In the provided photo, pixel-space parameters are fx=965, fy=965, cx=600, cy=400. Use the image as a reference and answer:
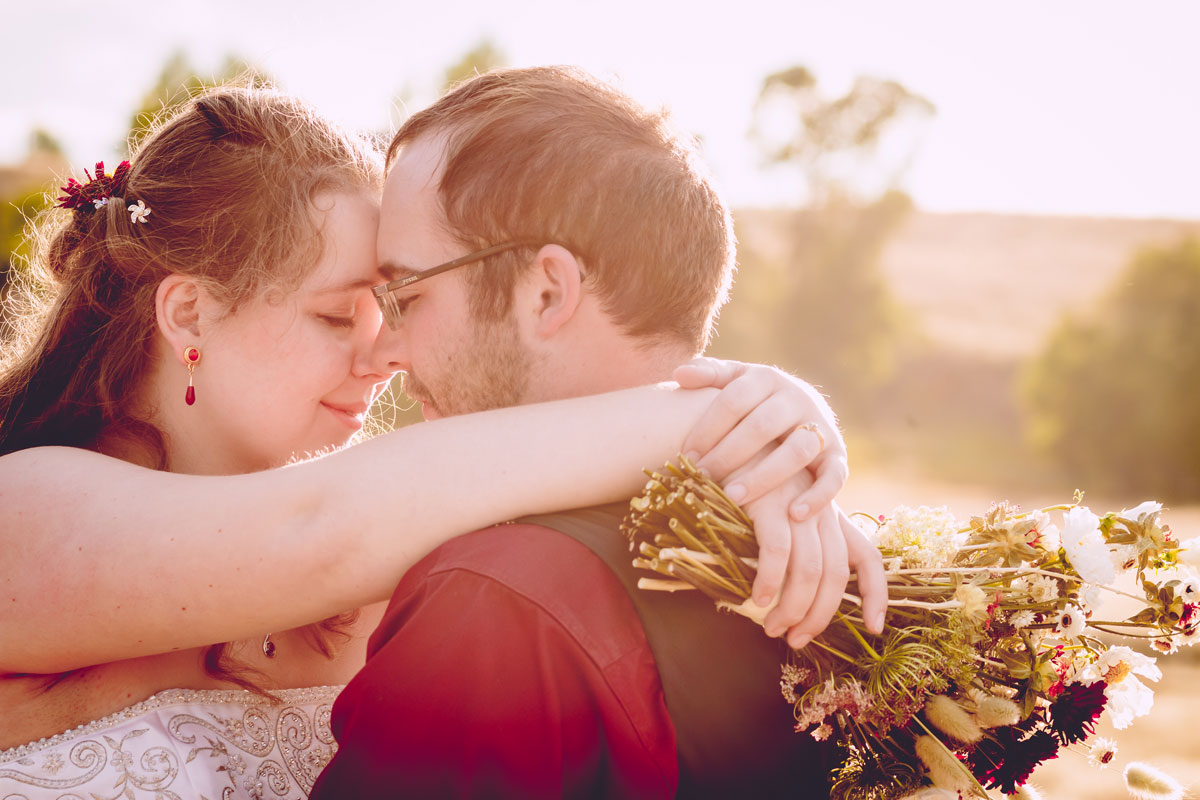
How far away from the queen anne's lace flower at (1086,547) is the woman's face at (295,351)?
6.43 ft

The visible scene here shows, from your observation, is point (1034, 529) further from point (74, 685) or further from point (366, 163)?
point (74, 685)

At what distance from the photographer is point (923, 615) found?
6.59 ft

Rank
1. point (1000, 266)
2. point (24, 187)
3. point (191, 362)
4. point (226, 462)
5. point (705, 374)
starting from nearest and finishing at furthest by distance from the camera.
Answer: point (705, 374), point (191, 362), point (226, 462), point (24, 187), point (1000, 266)

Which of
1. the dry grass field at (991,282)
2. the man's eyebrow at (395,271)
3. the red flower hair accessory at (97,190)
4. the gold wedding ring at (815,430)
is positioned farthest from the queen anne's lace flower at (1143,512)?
the dry grass field at (991,282)

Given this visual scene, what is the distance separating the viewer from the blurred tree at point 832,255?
1644 inches

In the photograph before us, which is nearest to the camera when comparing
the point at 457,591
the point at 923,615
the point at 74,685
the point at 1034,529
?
the point at 457,591

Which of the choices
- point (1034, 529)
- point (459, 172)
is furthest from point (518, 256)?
point (1034, 529)

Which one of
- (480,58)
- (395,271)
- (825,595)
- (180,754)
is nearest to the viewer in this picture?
(825,595)

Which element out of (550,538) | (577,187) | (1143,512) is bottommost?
(550,538)

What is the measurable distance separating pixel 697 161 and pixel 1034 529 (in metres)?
1.33

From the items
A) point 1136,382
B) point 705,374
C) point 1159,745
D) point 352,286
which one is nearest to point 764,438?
point 705,374

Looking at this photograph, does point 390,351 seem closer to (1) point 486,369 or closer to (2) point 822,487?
(1) point 486,369

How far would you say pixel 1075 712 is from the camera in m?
2.10

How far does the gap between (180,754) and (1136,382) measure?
3067 centimetres
